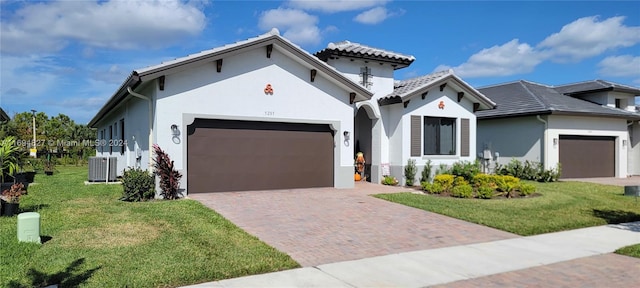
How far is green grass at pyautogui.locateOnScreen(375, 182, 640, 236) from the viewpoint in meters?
9.68

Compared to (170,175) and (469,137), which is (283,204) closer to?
(170,175)

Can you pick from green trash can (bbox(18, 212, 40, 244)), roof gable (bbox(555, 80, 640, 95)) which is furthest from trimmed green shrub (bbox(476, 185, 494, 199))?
roof gable (bbox(555, 80, 640, 95))

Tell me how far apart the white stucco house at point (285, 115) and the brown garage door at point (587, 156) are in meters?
6.20

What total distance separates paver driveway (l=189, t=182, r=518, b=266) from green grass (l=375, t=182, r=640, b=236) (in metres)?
0.54

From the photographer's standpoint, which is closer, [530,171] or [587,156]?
[530,171]

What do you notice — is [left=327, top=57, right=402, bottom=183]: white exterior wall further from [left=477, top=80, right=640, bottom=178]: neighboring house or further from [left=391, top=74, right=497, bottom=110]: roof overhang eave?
[left=477, top=80, right=640, bottom=178]: neighboring house

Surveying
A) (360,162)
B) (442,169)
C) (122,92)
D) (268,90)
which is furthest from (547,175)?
(122,92)

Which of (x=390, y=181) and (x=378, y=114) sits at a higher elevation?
(x=378, y=114)

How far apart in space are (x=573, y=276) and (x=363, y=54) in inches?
512

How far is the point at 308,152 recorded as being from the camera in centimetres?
1541

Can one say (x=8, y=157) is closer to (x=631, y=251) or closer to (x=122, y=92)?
(x=122, y=92)

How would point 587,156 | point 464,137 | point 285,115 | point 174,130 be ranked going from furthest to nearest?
point 587,156 → point 464,137 → point 285,115 → point 174,130

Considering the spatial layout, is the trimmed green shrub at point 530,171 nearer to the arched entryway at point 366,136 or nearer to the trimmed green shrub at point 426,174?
the trimmed green shrub at point 426,174

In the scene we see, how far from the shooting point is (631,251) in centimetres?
736
